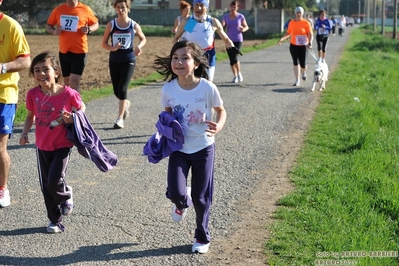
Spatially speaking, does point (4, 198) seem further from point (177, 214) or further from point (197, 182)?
point (197, 182)

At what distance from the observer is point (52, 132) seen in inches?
206

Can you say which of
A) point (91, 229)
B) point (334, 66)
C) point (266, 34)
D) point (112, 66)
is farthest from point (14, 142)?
point (266, 34)

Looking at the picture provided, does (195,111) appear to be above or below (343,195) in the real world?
above

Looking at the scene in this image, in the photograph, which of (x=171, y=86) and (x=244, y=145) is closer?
(x=171, y=86)

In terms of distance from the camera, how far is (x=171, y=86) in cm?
506

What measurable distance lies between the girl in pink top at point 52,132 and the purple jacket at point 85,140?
0.10 metres

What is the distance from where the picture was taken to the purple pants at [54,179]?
5.18m

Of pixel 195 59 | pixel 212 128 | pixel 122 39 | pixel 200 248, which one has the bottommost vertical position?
pixel 200 248

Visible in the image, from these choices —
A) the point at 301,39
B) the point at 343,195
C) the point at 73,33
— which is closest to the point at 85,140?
the point at 343,195

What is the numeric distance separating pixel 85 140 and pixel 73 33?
16.3 ft

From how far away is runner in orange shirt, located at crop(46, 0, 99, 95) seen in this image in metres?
9.75

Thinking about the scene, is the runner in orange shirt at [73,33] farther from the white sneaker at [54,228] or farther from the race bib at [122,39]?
the white sneaker at [54,228]

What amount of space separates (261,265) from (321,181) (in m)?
2.27

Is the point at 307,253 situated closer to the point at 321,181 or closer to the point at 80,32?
the point at 321,181
